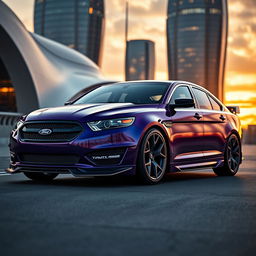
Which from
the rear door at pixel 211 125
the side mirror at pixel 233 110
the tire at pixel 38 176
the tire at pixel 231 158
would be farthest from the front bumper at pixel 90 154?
the side mirror at pixel 233 110

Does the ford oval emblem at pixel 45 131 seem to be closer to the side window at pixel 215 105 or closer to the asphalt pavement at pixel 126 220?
the asphalt pavement at pixel 126 220

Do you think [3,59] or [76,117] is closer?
[76,117]

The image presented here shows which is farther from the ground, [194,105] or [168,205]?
[194,105]

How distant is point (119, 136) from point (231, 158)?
3265 millimetres

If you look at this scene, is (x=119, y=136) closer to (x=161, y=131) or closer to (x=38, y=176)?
(x=161, y=131)

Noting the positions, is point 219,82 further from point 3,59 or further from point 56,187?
point 56,187

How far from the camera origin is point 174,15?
634 ft

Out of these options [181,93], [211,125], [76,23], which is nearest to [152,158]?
[181,93]

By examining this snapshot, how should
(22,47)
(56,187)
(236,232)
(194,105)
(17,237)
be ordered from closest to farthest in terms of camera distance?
(17,237) < (236,232) < (56,187) < (194,105) < (22,47)

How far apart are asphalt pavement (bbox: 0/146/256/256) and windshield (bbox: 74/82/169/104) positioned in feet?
5.04

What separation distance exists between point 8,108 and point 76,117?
42.9 m

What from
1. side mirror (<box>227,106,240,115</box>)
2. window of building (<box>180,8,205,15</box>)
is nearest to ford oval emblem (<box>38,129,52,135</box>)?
side mirror (<box>227,106,240,115</box>)

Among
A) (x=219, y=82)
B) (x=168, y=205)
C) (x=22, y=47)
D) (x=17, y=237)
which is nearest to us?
(x=17, y=237)

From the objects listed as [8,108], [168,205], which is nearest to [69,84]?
[8,108]
